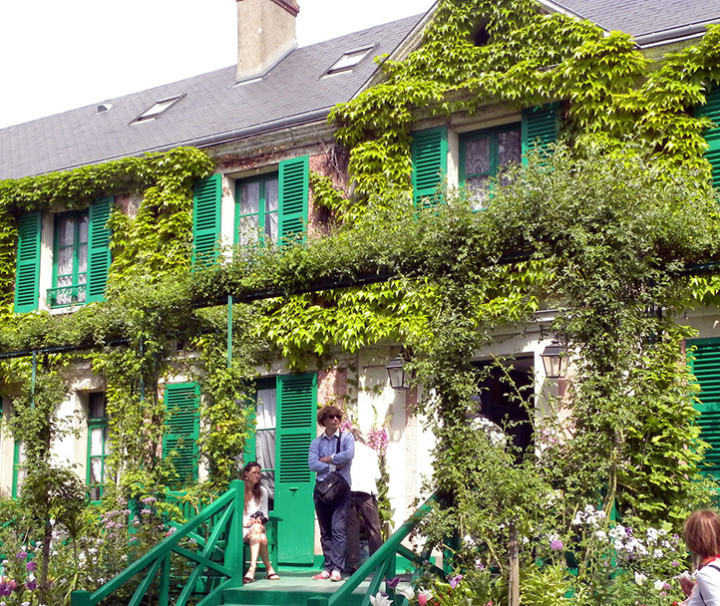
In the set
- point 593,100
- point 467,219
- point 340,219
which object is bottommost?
point 467,219

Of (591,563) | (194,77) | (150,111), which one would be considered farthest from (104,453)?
(591,563)

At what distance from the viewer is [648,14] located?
39.1 feet

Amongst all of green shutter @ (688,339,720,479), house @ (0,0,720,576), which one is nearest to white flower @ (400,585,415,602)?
house @ (0,0,720,576)

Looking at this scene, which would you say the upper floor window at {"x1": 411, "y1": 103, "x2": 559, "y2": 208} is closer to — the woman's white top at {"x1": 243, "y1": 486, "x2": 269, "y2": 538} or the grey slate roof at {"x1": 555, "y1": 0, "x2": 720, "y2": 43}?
the grey slate roof at {"x1": 555, "y1": 0, "x2": 720, "y2": 43}

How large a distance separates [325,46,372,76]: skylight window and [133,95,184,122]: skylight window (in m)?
3.23

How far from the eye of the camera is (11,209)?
15.3 m

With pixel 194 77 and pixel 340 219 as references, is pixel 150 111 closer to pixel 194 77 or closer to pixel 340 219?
pixel 194 77

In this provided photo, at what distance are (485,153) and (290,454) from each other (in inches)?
171

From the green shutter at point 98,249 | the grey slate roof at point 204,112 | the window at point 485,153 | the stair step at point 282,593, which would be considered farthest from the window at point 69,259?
the stair step at point 282,593

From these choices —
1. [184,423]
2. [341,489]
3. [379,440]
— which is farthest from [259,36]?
[341,489]

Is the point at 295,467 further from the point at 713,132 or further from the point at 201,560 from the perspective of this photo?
the point at 713,132

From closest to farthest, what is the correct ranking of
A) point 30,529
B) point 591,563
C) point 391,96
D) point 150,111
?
point 591,563 → point 30,529 → point 391,96 → point 150,111

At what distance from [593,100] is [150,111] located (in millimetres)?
8810

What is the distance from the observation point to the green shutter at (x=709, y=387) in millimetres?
10141
